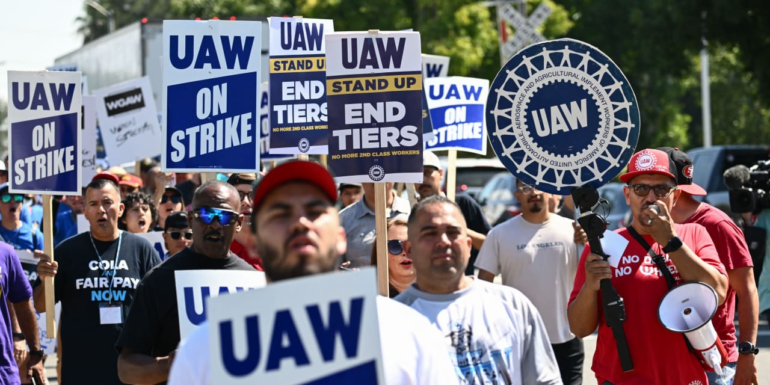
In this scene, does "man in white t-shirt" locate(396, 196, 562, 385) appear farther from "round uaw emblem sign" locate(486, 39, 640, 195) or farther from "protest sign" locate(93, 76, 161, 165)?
"protest sign" locate(93, 76, 161, 165)

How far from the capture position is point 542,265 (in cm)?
767

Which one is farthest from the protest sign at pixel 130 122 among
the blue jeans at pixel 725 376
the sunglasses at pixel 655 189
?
the blue jeans at pixel 725 376

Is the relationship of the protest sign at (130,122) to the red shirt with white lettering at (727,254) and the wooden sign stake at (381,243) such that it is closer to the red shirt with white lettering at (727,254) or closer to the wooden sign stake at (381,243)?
the wooden sign stake at (381,243)

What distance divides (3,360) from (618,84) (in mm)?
3545

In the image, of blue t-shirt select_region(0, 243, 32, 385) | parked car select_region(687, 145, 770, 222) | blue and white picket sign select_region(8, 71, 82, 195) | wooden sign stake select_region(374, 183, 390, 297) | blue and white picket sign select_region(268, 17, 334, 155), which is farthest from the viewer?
parked car select_region(687, 145, 770, 222)

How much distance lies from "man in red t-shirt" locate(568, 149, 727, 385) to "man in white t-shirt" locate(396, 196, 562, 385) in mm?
1171

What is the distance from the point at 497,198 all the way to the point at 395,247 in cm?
A: 1402

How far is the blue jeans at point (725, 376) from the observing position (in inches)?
211

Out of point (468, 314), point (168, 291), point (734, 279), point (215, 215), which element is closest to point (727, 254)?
point (734, 279)

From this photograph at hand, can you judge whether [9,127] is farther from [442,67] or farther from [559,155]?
[442,67]

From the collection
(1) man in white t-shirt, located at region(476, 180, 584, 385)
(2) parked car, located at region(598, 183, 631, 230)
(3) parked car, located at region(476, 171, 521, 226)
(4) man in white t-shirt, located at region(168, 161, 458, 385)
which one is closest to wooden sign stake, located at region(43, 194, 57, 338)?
(1) man in white t-shirt, located at region(476, 180, 584, 385)

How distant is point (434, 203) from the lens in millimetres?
4203

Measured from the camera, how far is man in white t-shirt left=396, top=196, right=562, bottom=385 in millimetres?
4023

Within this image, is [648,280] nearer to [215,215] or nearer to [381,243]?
[381,243]
